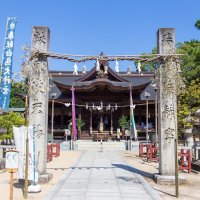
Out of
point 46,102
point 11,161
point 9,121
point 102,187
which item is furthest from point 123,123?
point 11,161

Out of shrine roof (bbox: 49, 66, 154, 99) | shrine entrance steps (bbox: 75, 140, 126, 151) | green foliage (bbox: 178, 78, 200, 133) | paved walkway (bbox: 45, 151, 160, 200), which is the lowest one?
shrine entrance steps (bbox: 75, 140, 126, 151)

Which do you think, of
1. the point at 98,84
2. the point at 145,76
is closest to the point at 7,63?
the point at 98,84

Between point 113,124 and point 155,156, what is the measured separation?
1834cm

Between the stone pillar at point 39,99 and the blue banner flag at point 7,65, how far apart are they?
532cm

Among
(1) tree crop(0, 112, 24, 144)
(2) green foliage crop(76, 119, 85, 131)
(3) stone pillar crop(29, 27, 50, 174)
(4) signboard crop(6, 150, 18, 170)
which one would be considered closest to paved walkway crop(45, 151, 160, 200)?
(3) stone pillar crop(29, 27, 50, 174)

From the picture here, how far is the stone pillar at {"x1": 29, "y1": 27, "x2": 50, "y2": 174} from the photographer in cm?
994

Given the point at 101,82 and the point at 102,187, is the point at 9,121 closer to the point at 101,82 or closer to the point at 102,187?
the point at 102,187

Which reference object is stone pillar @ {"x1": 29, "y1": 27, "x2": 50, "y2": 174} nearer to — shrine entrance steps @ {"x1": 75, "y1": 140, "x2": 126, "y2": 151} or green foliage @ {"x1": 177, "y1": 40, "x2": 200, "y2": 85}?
green foliage @ {"x1": 177, "y1": 40, "x2": 200, "y2": 85}

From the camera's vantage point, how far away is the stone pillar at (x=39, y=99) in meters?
9.94

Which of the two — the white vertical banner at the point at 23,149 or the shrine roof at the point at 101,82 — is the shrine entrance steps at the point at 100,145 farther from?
the white vertical banner at the point at 23,149

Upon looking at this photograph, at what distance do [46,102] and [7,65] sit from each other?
265 inches

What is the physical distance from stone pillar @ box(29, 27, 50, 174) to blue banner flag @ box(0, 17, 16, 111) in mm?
5321

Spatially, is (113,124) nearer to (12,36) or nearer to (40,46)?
(12,36)

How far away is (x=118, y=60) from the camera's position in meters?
10.9
